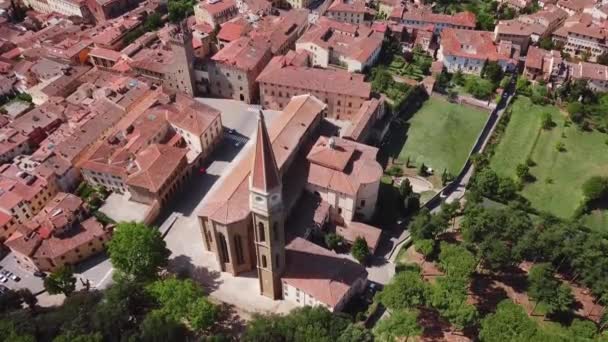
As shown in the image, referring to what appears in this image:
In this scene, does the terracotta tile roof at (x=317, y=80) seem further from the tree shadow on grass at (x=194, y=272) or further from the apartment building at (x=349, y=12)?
the tree shadow on grass at (x=194, y=272)

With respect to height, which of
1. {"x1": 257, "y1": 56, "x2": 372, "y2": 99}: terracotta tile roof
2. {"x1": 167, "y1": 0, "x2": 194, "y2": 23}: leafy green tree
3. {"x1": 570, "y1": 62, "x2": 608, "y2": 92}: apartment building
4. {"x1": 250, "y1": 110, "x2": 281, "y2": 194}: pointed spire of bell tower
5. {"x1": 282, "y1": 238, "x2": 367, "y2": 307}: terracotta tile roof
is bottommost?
{"x1": 282, "y1": 238, "x2": 367, "y2": 307}: terracotta tile roof

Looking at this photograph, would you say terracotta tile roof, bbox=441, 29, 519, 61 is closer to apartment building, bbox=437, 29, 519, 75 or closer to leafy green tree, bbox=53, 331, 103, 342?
apartment building, bbox=437, 29, 519, 75

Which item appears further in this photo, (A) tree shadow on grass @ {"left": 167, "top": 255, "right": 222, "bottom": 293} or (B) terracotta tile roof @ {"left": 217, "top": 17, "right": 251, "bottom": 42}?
(B) terracotta tile roof @ {"left": 217, "top": 17, "right": 251, "bottom": 42}

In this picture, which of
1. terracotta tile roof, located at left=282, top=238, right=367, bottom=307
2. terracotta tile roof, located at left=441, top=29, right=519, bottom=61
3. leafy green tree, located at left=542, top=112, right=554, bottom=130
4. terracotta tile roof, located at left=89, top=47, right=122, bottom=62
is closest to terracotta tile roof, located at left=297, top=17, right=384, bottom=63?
terracotta tile roof, located at left=441, top=29, right=519, bottom=61

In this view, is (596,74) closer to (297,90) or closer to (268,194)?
(297,90)

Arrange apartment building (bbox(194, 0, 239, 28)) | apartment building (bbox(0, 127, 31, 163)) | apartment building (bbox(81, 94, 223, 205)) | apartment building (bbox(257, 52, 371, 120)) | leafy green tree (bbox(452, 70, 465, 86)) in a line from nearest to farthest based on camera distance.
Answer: apartment building (bbox(81, 94, 223, 205)) → apartment building (bbox(0, 127, 31, 163)) → apartment building (bbox(257, 52, 371, 120)) → leafy green tree (bbox(452, 70, 465, 86)) → apartment building (bbox(194, 0, 239, 28))

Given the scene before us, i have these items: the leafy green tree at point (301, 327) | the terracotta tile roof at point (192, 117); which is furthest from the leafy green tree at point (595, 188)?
the terracotta tile roof at point (192, 117)

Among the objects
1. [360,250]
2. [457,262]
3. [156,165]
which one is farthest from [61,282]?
[457,262]
